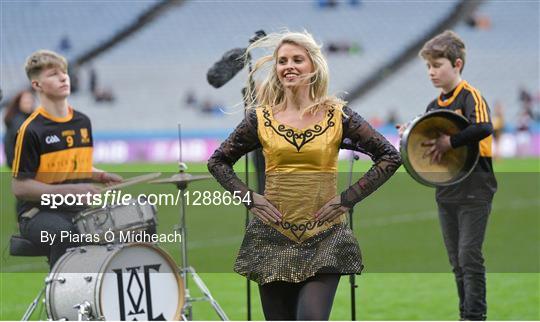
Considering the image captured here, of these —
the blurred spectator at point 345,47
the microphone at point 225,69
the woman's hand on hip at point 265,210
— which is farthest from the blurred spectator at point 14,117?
the blurred spectator at point 345,47

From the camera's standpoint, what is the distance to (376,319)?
7734 millimetres

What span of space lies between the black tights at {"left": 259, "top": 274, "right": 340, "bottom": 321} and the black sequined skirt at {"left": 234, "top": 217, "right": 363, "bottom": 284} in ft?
0.16

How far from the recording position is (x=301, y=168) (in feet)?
14.2

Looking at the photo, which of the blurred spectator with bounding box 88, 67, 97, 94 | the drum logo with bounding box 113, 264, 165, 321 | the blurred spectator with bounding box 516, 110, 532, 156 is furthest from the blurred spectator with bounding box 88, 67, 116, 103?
the drum logo with bounding box 113, 264, 165, 321

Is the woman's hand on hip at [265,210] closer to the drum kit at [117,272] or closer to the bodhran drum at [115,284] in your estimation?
the drum kit at [117,272]

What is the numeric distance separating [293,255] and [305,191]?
0.86ft

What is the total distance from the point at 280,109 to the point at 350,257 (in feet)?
2.19

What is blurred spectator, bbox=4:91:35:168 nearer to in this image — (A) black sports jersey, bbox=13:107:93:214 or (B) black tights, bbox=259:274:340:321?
(A) black sports jersey, bbox=13:107:93:214

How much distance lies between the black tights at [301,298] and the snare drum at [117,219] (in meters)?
1.69

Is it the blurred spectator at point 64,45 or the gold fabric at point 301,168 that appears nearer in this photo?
the gold fabric at point 301,168

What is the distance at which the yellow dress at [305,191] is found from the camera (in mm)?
4270

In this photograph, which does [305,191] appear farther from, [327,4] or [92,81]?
[327,4]

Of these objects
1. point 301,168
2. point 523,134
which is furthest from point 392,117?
point 301,168

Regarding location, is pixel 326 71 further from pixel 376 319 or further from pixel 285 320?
pixel 376 319
